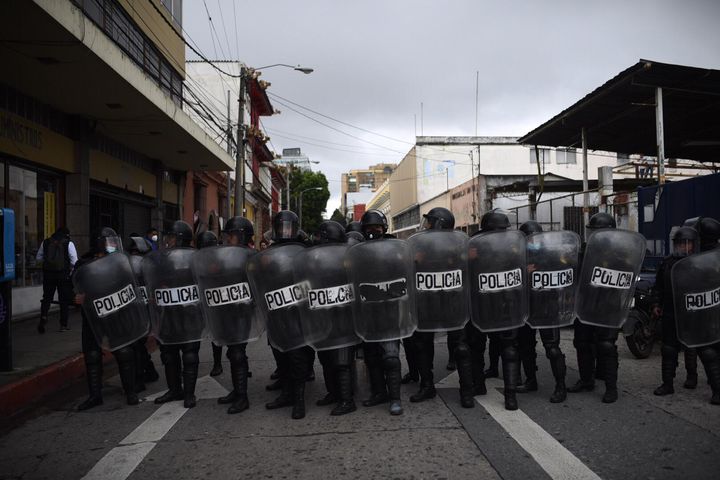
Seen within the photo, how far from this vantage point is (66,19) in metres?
7.13

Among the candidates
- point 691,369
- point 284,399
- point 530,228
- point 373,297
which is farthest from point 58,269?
point 691,369

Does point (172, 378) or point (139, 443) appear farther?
point (172, 378)

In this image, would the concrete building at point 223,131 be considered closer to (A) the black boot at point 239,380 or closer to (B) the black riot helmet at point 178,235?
(B) the black riot helmet at point 178,235

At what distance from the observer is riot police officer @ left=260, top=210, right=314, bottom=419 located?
475 centimetres

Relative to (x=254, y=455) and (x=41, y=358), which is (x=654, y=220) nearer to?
(x=254, y=455)

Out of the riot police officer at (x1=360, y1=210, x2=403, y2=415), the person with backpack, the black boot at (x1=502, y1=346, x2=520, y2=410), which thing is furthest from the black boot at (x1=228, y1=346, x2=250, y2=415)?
the person with backpack

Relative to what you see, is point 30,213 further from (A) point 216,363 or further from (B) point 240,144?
(B) point 240,144

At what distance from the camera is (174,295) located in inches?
198

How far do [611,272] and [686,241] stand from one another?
0.77 m

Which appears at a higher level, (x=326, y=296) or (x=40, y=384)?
(x=326, y=296)

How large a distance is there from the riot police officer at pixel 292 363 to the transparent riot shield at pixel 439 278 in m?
1.06

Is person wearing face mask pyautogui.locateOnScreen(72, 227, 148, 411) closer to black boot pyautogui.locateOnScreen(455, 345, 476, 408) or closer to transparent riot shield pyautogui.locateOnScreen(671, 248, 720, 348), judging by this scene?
black boot pyautogui.locateOnScreen(455, 345, 476, 408)

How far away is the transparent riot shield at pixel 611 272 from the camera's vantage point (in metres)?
4.94

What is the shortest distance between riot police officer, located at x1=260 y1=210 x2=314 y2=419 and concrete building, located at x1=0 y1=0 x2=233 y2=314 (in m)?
4.39
